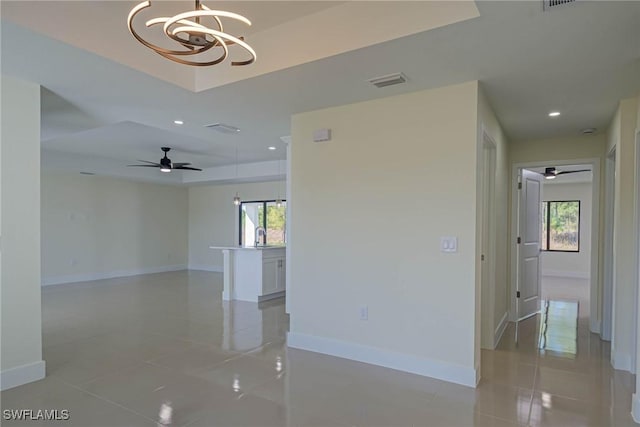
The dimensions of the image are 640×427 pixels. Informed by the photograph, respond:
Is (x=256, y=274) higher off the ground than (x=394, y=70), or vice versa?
(x=394, y=70)

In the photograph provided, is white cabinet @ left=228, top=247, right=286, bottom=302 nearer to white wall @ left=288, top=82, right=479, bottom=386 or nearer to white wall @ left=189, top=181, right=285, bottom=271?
white wall @ left=288, top=82, right=479, bottom=386

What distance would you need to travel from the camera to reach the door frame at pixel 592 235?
184 inches

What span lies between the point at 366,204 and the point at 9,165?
3088 millimetres

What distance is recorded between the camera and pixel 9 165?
2936 millimetres

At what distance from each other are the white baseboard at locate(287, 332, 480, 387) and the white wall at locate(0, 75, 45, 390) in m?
2.39

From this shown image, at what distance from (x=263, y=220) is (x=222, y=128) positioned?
5.44 m

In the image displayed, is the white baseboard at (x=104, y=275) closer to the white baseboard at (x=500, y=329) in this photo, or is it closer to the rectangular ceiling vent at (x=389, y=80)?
the rectangular ceiling vent at (x=389, y=80)

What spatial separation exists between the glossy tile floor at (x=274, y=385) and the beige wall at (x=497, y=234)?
249 mm

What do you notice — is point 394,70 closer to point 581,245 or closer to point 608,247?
point 608,247

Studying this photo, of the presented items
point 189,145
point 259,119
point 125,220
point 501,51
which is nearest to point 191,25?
point 501,51

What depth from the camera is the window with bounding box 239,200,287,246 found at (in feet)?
32.4

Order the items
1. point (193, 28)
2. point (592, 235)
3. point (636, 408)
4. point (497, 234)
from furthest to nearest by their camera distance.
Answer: point (592, 235) → point (497, 234) → point (636, 408) → point (193, 28)

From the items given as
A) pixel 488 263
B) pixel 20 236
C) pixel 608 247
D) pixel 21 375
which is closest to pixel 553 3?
pixel 488 263

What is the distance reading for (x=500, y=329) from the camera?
456 centimetres
